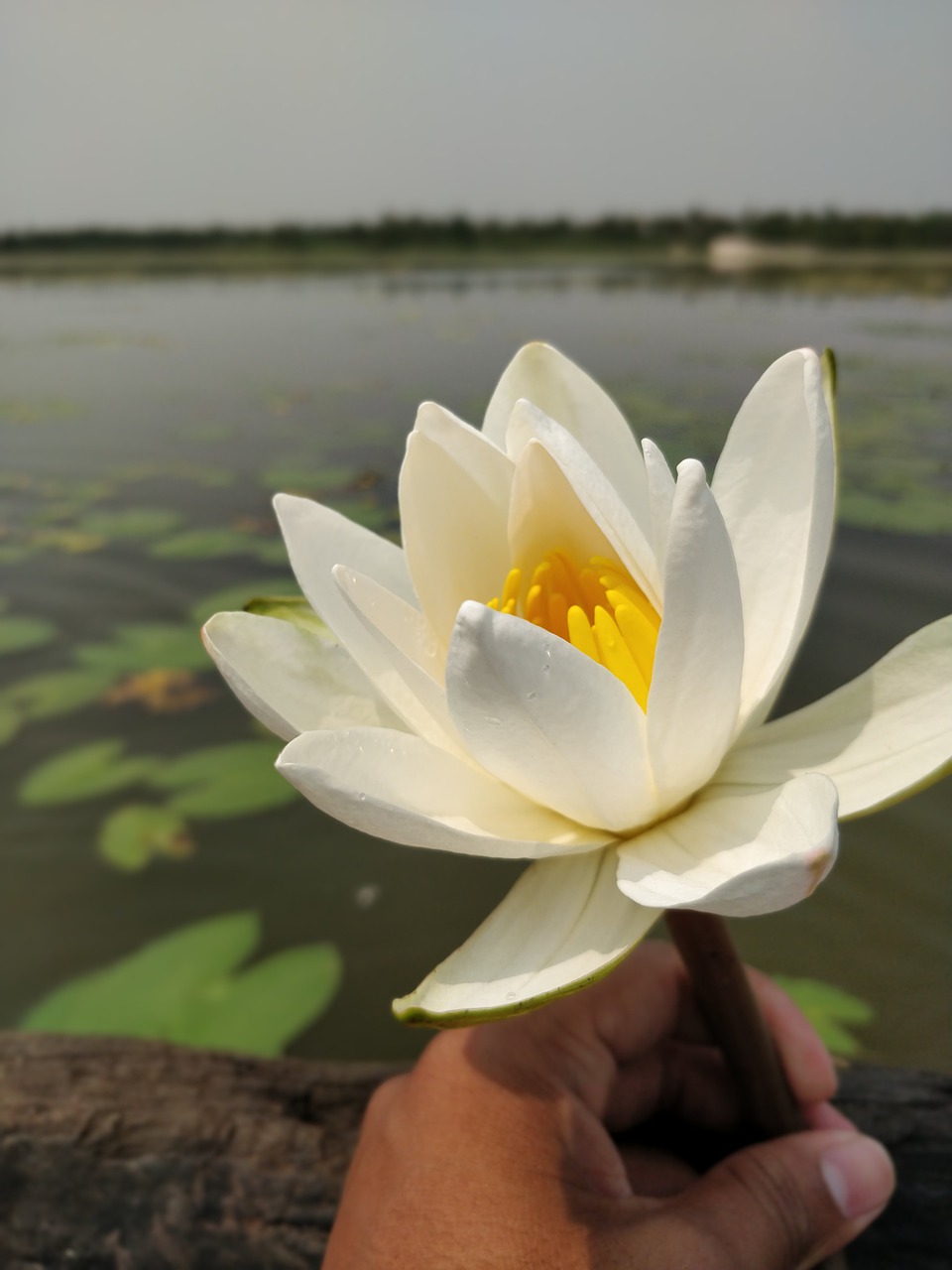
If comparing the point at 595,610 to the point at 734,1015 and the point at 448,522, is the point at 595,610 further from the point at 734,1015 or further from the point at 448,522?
the point at 734,1015

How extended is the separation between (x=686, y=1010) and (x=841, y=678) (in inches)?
44.0

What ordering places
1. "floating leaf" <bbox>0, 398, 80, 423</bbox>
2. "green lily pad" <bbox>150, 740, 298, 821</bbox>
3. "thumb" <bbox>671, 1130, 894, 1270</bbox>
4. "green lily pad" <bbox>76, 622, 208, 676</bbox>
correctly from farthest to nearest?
"floating leaf" <bbox>0, 398, 80, 423</bbox> < "green lily pad" <bbox>76, 622, 208, 676</bbox> < "green lily pad" <bbox>150, 740, 298, 821</bbox> < "thumb" <bbox>671, 1130, 894, 1270</bbox>

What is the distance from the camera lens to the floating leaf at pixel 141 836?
68.2 inches

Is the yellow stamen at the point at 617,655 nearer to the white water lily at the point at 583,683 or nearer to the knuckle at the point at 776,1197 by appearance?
the white water lily at the point at 583,683

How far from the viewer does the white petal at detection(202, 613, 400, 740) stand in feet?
2.30

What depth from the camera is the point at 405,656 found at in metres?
0.65

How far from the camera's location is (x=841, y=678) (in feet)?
6.55

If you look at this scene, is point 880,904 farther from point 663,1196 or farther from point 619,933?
point 619,933

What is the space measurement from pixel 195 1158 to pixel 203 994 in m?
0.39

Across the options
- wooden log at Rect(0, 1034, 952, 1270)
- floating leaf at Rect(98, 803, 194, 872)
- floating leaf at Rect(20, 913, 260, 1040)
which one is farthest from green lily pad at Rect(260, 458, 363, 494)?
wooden log at Rect(0, 1034, 952, 1270)

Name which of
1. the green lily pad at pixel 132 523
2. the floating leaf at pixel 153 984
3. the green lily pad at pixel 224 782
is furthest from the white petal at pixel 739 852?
the green lily pad at pixel 132 523

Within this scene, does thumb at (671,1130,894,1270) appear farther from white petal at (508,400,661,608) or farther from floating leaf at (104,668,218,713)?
floating leaf at (104,668,218,713)

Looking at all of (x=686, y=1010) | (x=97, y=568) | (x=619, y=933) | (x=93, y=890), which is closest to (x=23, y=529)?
(x=97, y=568)

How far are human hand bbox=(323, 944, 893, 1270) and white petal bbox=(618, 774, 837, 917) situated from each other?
0.40 meters
